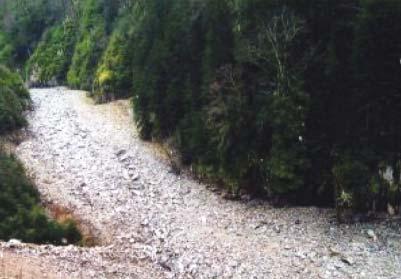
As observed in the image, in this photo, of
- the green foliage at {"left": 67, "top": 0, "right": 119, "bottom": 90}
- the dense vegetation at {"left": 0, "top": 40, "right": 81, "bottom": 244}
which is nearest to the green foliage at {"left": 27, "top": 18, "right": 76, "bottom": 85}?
the green foliage at {"left": 67, "top": 0, "right": 119, "bottom": 90}

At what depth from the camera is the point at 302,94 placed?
2714cm

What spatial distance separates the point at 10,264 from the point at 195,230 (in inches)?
424

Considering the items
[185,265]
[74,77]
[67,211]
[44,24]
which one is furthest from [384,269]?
[44,24]

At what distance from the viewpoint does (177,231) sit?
27.8m

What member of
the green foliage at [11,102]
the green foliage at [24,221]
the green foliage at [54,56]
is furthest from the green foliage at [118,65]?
the green foliage at [24,221]

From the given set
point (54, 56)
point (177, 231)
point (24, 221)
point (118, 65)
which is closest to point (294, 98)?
point (177, 231)

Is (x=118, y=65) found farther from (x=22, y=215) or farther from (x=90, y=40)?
(x=22, y=215)

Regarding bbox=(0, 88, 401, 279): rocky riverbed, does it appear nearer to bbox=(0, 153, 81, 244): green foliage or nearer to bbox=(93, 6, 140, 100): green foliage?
bbox=(0, 153, 81, 244): green foliage

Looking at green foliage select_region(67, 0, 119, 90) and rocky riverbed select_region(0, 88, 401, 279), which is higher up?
green foliage select_region(67, 0, 119, 90)

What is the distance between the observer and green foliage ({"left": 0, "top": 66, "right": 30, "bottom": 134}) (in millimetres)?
47628

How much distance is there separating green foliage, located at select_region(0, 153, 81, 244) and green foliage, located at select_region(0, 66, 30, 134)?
19517 mm

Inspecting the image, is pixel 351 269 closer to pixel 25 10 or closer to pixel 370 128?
pixel 370 128

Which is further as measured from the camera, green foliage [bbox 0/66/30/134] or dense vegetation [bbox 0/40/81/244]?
green foliage [bbox 0/66/30/134]

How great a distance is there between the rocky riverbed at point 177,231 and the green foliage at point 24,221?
2198 millimetres
